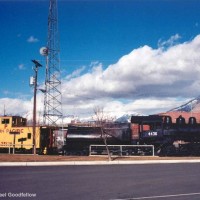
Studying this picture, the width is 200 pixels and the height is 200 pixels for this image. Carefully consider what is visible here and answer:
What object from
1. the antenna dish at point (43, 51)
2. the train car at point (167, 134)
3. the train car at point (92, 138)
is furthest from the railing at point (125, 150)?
the antenna dish at point (43, 51)

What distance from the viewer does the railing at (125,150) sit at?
85.5 feet

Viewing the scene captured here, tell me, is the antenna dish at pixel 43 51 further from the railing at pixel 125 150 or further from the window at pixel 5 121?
the railing at pixel 125 150

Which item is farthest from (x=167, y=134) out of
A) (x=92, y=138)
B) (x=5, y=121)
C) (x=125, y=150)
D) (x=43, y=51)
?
(x=43, y=51)

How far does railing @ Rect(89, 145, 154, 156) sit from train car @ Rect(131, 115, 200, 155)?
0.69 m

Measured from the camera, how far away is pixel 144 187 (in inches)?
385

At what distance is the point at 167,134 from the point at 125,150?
4.24m

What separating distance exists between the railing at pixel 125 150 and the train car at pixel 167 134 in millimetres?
693

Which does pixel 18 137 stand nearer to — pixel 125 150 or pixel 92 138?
pixel 92 138

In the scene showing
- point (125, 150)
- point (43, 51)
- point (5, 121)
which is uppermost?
point (43, 51)

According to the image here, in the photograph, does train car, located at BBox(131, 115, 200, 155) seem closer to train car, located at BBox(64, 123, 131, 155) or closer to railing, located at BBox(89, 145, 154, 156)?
railing, located at BBox(89, 145, 154, 156)

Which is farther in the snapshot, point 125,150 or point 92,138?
point 92,138

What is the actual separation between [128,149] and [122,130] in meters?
1.92

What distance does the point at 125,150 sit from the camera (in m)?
26.6

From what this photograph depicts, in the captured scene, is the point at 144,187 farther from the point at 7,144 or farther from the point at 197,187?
the point at 7,144
